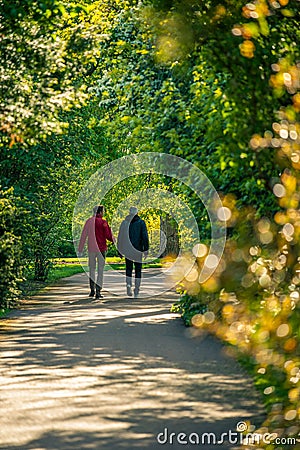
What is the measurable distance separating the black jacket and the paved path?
5797 mm

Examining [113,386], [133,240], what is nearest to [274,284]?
[113,386]

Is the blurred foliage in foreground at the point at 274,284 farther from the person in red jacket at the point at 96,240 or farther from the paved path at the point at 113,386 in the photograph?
the person in red jacket at the point at 96,240

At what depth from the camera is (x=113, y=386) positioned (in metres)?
10.6

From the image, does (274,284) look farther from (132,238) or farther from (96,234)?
(132,238)

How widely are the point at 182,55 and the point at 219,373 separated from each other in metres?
4.04

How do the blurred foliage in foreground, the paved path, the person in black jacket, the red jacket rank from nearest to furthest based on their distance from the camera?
the blurred foliage in foreground → the paved path → the red jacket → the person in black jacket

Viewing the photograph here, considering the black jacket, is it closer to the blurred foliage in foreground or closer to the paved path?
the paved path

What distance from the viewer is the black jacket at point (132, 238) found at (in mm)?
23859

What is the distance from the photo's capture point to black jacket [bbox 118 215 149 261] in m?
23.9

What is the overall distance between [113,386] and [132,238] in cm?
1371

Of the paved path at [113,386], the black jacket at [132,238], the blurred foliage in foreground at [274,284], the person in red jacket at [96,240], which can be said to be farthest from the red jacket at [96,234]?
the blurred foliage in foreground at [274,284]

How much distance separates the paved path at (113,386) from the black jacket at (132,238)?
228 inches

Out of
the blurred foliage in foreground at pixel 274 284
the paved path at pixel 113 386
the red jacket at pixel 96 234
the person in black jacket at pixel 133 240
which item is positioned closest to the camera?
the blurred foliage in foreground at pixel 274 284

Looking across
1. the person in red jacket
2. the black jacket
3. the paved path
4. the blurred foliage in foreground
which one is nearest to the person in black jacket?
the black jacket
